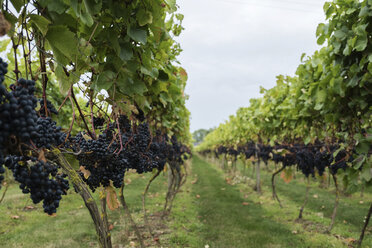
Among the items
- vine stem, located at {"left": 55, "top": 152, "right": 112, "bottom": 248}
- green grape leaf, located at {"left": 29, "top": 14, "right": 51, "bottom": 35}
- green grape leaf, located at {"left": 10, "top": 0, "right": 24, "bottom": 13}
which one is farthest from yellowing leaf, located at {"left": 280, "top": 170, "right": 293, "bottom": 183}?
green grape leaf, located at {"left": 10, "top": 0, "right": 24, "bottom": 13}

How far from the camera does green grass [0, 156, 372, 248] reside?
19.4ft

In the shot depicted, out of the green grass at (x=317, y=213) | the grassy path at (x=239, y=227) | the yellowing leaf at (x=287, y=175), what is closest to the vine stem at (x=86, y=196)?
the grassy path at (x=239, y=227)

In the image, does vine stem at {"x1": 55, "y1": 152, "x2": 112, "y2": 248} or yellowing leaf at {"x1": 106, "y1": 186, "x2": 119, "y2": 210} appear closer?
vine stem at {"x1": 55, "y1": 152, "x2": 112, "y2": 248}

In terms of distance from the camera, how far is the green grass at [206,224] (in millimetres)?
5898

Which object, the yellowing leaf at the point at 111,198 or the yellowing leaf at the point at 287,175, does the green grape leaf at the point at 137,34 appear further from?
the yellowing leaf at the point at 287,175

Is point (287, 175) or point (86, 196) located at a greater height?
point (86, 196)

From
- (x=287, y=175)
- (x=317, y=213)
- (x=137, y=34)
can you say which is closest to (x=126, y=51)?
(x=137, y=34)

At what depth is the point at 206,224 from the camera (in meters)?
7.64

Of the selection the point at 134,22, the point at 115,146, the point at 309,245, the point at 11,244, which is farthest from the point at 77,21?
the point at 309,245

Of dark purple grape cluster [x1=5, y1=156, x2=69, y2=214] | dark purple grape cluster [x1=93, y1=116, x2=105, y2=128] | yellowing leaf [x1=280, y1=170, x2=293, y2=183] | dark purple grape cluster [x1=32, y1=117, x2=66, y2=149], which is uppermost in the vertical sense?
dark purple grape cluster [x1=93, y1=116, x2=105, y2=128]

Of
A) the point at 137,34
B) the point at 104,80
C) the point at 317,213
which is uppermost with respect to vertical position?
the point at 137,34

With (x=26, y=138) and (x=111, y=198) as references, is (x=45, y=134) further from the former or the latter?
(x=111, y=198)

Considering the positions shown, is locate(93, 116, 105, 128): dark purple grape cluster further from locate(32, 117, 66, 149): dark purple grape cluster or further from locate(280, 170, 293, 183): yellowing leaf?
locate(280, 170, 293, 183): yellowing leaf

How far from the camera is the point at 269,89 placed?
9328 mm
